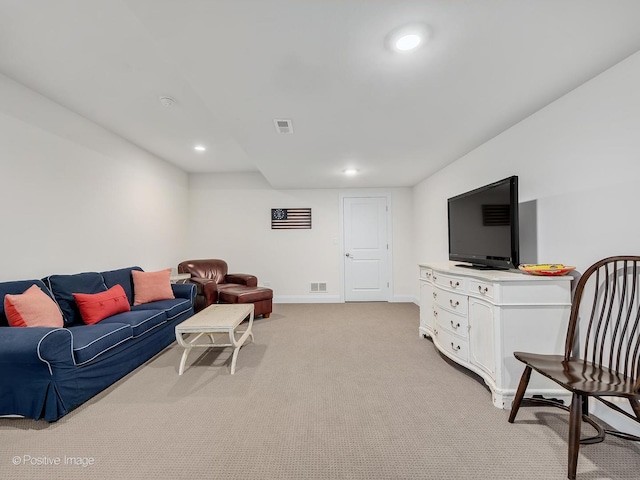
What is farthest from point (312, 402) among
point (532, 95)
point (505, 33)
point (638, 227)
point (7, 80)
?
point (7, 80)

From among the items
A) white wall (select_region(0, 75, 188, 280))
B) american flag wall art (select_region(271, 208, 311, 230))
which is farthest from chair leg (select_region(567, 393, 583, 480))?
american flag wall art (select_region(271, 208, 311, 230))

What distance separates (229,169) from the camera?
5121 millimetres

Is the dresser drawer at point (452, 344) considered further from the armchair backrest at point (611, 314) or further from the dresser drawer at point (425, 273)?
the armchair backrest at point (611, 314)

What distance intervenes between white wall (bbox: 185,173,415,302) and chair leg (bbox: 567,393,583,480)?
402cm

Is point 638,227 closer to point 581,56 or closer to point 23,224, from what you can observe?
point 581,56

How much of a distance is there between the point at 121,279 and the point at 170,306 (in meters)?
0.69

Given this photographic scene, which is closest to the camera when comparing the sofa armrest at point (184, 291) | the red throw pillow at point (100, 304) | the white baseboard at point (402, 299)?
the red throw pillow at point (100, 304)

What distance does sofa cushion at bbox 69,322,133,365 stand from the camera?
1951 millimetres

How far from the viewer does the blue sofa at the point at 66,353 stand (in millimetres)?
1747

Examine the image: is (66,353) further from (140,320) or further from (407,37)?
(407,37)

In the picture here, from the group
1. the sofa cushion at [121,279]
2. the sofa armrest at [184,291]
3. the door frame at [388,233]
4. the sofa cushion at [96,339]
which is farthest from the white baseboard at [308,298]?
the sofa cushion at [96,339]

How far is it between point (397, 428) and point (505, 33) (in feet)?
7.64

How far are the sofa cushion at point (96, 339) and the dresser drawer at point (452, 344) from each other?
2876 mm

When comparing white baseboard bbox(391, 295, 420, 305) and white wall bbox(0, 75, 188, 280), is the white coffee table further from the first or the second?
white baseboard bbox(391, 295, 420, 305)
